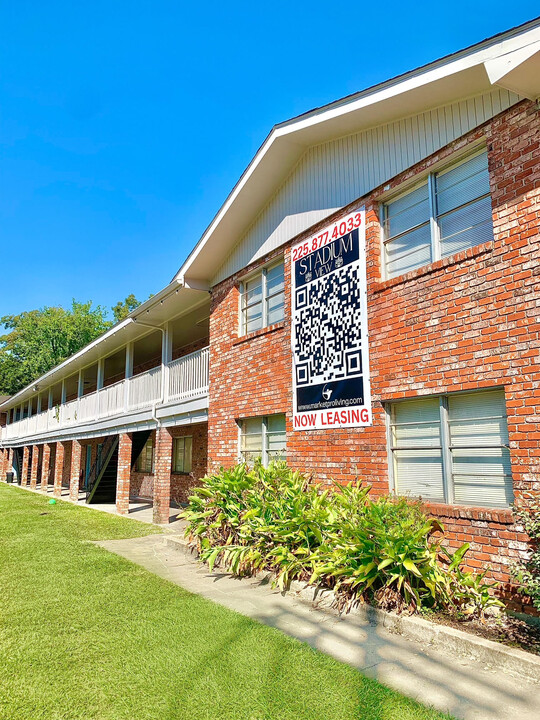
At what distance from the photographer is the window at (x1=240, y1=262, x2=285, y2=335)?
9703 millimetres

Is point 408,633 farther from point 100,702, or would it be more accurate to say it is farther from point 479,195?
point 479,195

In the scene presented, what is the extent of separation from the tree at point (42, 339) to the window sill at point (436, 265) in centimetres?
4386

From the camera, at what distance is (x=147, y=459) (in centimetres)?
2061

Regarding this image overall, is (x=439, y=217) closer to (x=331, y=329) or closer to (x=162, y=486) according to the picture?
(x=331, y=329)

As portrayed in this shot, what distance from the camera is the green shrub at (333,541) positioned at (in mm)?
4855

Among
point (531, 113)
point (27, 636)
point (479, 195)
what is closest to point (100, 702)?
point (27, 636)

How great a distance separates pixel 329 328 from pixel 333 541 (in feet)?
11.0

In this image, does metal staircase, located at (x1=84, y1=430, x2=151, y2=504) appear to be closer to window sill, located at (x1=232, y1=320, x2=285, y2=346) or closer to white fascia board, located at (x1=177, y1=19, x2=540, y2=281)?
white fascia board, located at (x1=177, y1=19, x2=540, y2=281)

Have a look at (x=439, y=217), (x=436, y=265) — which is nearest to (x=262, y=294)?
(x=439, y=217)

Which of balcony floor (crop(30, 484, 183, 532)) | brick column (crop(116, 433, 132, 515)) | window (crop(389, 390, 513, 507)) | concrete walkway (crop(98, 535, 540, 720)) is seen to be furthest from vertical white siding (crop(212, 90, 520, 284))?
brick column (crop(116, 433, 132, 515))

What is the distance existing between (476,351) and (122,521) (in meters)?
10.6

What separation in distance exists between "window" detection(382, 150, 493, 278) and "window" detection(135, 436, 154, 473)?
49.9 feet

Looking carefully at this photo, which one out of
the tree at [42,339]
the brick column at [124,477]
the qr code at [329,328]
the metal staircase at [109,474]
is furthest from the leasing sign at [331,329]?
the tree at [42,339]

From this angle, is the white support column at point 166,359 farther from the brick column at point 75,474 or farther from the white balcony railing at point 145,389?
the brick column at point 75,474
